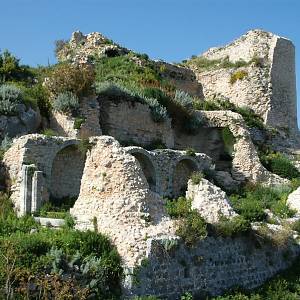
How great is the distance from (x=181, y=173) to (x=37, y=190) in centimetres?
643

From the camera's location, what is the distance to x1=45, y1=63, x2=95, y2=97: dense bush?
2203 centimetres

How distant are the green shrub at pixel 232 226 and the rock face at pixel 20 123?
798 centimetres

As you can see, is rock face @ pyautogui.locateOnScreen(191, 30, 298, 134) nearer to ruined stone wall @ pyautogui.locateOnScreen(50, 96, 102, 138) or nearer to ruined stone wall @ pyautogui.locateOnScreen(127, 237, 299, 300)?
ruined stone wall @ pyautogui.locateOnScreen(50, 96, 102, 138)

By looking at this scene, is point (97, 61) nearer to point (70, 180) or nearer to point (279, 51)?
point (279, 51)

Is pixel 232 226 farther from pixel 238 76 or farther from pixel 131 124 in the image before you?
pixel 238 76

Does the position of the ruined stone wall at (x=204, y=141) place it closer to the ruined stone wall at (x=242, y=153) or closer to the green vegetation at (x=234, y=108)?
the ruined stone wall at (x=242, y=153)

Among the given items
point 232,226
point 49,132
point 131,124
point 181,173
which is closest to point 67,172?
point 49,132

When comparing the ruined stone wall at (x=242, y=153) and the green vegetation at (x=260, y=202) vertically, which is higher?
the ruined stone wall at (x=242, y=153)

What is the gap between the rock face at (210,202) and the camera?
16.7 m

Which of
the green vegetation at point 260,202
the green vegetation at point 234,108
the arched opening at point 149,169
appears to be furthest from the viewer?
the green vegetation at point 234,108

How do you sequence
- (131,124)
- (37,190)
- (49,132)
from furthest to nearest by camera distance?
(131,124), (49,132), (37,190)

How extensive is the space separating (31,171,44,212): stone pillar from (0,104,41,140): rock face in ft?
9.32

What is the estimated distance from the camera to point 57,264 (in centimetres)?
1258

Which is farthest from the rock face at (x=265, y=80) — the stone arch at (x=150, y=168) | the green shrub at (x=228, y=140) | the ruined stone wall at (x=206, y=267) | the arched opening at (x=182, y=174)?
the ruined stone wall at (x=206, y=267)
